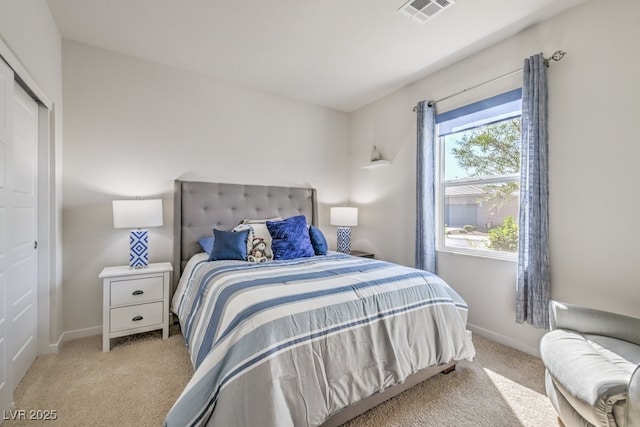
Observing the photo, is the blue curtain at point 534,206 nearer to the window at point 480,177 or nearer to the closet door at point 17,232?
the window at point 480,177

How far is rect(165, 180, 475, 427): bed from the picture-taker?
121 cm

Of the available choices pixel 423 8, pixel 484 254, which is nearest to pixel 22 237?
pixel 423 8

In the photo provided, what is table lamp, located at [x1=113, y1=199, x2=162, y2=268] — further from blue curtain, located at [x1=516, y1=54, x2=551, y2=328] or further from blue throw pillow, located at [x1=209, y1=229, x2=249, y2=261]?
blue curtain, located at [x1=516, y1=54, x2=551, y2=328]

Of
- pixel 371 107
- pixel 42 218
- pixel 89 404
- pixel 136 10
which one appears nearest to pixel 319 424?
pixel 89 404

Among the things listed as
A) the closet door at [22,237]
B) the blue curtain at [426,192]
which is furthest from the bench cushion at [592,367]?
the closet door at [22,237]

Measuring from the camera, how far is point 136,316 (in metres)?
2.41

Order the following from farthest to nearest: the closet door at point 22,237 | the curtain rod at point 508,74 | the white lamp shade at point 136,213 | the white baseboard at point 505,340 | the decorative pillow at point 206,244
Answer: the decorative pillow at point 206,244 → the white lamp shade at point 136,213 → the white baseboard at point 505,340 → the curtain rod at point 508,74 → the closet door at point 22,237

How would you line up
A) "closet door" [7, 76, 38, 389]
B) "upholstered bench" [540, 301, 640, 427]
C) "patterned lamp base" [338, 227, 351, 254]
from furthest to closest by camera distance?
1. "patterned lamp base" [338, 227, 351, 254]
2. "closet door" [7, 76, 38, 389]
3. "upholstered bench" [540, 301, 640, 427]

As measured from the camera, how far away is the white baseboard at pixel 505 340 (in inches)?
90.7

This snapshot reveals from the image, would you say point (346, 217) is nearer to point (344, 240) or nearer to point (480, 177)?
point (344, 240)

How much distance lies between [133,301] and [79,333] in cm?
73

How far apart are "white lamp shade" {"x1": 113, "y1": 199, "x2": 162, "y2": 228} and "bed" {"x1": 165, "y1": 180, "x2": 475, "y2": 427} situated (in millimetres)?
649

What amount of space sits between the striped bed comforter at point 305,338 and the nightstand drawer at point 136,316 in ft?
1.71

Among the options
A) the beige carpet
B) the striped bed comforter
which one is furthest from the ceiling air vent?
the beige carpet
